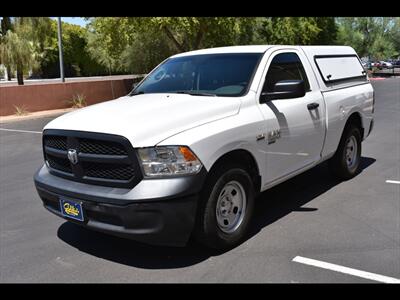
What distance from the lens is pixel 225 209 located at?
407 cm

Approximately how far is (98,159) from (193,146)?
31.2 inches

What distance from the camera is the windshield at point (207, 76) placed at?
4586mm

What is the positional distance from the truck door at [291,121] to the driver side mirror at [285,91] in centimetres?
6

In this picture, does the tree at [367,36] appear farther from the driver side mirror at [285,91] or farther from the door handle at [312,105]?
the driver side mirror at [285,91]

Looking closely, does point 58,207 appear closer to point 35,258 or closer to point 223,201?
point 35,258

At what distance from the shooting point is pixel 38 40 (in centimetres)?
2730

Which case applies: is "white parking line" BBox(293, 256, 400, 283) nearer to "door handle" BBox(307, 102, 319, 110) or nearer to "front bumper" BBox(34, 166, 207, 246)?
"front bumper" BBox(34, 166, 207, 246)

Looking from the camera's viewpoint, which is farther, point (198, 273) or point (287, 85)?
point (287, 85)

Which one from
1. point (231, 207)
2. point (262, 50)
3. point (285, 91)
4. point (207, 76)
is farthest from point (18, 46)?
point (231, 207)

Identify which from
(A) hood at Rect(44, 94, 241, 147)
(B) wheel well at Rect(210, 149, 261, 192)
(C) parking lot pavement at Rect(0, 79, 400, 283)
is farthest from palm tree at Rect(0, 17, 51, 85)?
(B) wheel well at Rect(210, 149, 261, 192)

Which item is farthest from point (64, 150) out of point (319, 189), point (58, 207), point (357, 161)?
point (357, 161)

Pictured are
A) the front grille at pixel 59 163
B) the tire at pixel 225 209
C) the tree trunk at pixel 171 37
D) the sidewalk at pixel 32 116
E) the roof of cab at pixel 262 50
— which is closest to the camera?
the tire at pixel 225 209

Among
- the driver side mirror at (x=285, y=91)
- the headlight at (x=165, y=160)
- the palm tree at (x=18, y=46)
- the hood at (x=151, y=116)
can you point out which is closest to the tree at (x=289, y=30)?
the palm tree at (x=18, y=46)

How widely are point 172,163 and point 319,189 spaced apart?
3.05m
